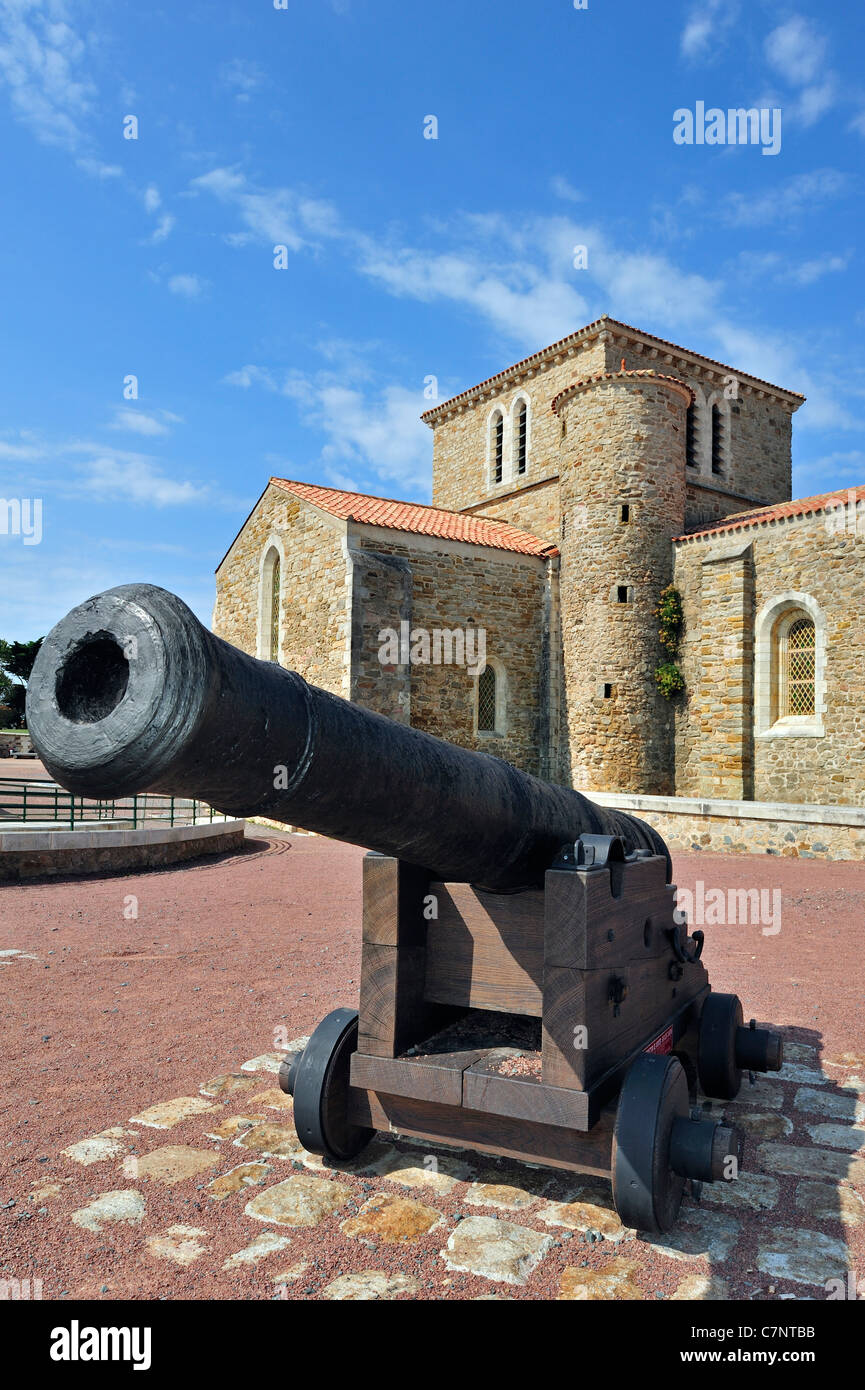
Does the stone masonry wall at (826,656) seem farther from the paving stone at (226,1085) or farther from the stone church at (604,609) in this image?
the paving stone at (226,1085)

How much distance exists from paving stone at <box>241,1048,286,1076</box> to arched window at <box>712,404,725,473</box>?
68.6 feet

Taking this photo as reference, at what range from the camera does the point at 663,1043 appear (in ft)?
10.9

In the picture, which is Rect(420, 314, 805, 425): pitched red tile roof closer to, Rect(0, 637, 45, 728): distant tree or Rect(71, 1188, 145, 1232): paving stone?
Rect(71, 1188, 145, 1232): paving stone

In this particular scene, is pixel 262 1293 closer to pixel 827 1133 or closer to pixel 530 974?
pixel 530 974

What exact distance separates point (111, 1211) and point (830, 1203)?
7.66 ft

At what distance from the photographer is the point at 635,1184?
248cm

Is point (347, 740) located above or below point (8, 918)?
above

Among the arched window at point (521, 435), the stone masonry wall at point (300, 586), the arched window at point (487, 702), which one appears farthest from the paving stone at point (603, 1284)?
the arched window at point (521, 435)

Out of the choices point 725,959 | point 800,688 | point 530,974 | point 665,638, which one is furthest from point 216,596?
point 530,974

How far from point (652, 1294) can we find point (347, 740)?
1708mm

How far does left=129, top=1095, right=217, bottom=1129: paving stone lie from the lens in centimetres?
333

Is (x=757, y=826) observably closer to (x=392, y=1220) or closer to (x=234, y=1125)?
(x=234, y=1125)

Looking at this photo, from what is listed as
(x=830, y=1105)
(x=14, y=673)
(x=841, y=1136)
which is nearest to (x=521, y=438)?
(x=830, y=1105)

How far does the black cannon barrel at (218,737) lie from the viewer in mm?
1616
